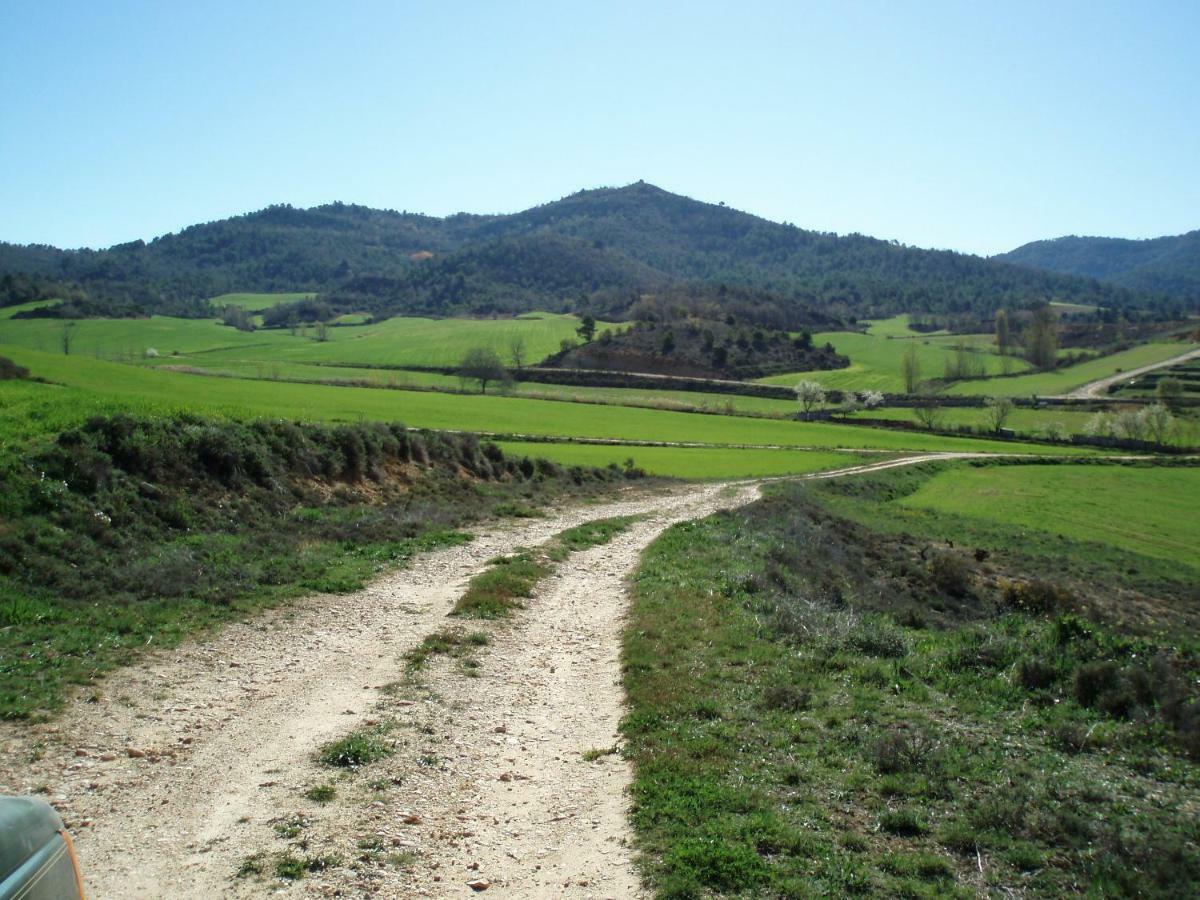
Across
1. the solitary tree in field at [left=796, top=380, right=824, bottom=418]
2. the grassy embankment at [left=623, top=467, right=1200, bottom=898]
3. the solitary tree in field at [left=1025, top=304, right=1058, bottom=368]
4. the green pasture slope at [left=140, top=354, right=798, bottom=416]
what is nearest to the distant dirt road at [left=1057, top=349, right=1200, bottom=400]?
the solitary tree in field at [left=1025, top=304, right=1058, bottom=368]

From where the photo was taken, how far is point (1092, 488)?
2234 inches

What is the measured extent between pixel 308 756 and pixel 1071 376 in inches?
5226

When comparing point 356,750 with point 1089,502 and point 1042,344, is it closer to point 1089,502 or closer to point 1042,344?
point 1089,502

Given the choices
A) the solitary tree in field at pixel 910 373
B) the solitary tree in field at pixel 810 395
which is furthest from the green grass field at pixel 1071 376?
the solitary tree in field at pixel 810 395

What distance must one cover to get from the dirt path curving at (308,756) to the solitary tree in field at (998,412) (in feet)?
271

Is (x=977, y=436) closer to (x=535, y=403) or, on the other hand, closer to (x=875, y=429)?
(x=875, y=429)

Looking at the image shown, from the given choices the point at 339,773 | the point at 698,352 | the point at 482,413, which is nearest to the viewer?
the point at 339,773

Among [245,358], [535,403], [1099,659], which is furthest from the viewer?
[245,358]

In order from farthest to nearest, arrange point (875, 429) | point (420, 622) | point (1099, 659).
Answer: point (875, 429) → point (420, 622) → point (1099, 659)

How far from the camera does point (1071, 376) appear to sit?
12025 cm

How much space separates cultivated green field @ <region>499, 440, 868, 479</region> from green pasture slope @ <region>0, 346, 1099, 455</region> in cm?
458

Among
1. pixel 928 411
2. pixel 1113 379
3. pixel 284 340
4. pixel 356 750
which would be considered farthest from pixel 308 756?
pixel 284 340

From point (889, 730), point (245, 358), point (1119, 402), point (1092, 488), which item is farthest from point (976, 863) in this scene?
point (245, 358)

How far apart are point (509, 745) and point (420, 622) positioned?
5286 millimetres
